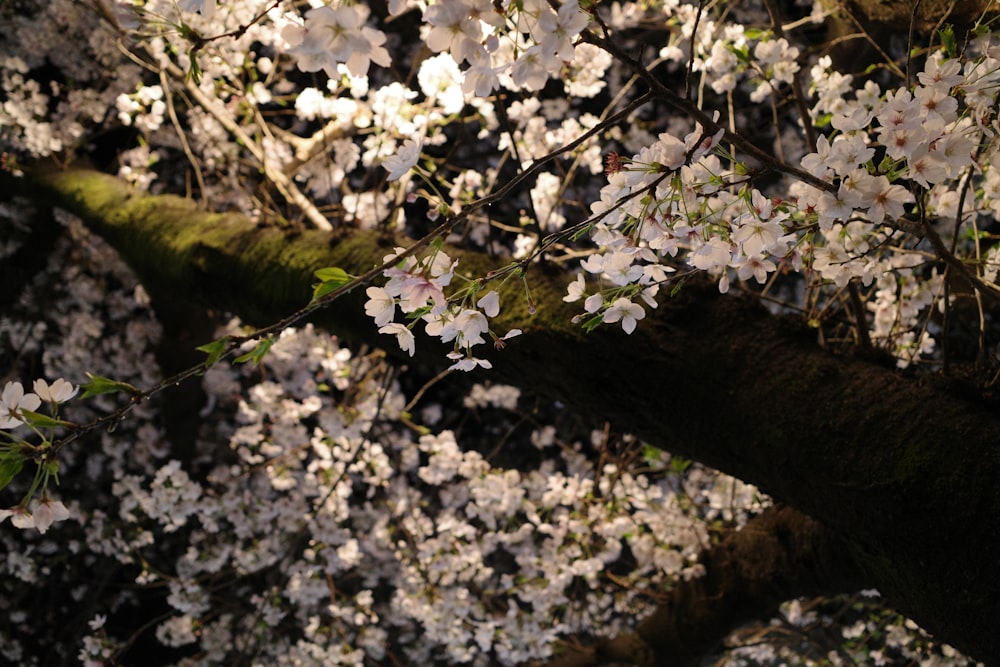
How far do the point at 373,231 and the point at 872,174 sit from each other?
1.42 meters

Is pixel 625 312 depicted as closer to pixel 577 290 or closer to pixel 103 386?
pixel 577 290

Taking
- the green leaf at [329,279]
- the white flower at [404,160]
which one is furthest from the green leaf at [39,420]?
the white flower at [404,160]

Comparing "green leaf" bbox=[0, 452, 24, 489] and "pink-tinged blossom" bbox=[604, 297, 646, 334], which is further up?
"pink-tinged blossom" bbox=[604, 297, 646, 334]

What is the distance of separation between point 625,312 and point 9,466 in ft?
2.72

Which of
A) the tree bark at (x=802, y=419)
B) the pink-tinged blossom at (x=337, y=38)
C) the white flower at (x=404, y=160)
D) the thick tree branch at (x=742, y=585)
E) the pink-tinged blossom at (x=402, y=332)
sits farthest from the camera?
the thick tree branch at (x=742, y=585)

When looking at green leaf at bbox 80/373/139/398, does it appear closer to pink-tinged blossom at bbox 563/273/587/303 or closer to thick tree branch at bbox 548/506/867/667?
pink-tinged blossom at bbox 563/273/587/303

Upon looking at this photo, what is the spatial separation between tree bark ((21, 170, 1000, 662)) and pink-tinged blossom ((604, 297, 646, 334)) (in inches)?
15.3

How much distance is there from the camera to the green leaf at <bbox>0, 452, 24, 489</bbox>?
2.83 feet

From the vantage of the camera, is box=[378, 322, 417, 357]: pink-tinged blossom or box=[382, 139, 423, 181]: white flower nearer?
box=[382, 139, 423, 181]: white flower

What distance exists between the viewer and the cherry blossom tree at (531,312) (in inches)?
36.0

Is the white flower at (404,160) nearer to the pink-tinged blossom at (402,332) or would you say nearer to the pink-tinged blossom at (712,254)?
the pink-tinged blossom at (402,332)

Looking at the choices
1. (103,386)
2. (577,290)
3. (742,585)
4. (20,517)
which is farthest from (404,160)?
(742,585)


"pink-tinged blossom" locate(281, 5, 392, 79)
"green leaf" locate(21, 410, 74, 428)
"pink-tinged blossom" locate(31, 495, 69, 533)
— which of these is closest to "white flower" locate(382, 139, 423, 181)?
"pink-tinged blossom" locate(281, 5, 392, 79)

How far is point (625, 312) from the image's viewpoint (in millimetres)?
1032
